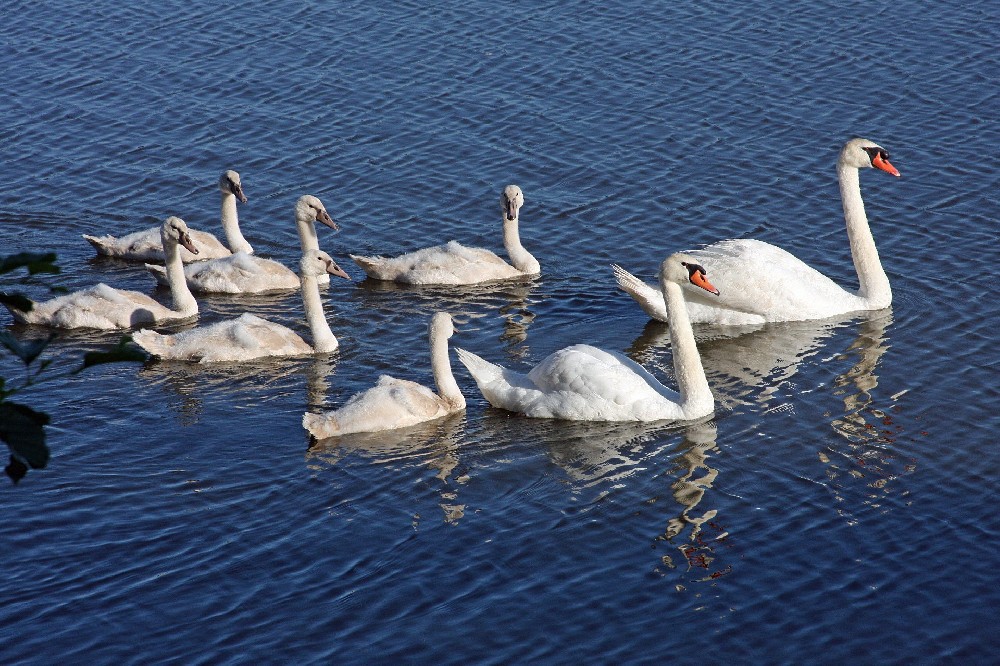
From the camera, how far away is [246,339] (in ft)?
48.2

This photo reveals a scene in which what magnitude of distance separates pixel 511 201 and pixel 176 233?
4025 mm

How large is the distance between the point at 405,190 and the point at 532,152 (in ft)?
6.94

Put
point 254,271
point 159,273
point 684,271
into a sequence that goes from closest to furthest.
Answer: point 684,271 → point 254,271 → point 159,273

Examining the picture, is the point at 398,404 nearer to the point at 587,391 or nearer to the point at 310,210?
the point at 587,391

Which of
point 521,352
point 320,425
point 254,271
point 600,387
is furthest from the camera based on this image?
point 254,271

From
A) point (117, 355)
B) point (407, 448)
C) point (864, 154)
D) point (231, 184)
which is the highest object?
point (117, 355)

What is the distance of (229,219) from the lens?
59.4ft

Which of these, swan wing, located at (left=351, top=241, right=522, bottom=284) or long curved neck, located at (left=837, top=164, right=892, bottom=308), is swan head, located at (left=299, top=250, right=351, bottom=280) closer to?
swan wing, located at (left=351, top=241, right=522, bottom=284)

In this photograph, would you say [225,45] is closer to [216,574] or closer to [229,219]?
[229,219]

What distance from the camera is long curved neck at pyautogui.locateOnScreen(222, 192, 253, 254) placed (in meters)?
18.0

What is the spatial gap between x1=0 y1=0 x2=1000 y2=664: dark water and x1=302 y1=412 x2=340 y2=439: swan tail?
15cm

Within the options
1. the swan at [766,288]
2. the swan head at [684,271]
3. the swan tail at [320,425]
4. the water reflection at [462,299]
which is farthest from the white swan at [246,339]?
the swan head at [684,271]

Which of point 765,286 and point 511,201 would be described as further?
point 511,201

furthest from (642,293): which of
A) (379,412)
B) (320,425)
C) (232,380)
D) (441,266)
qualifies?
(232,380)
